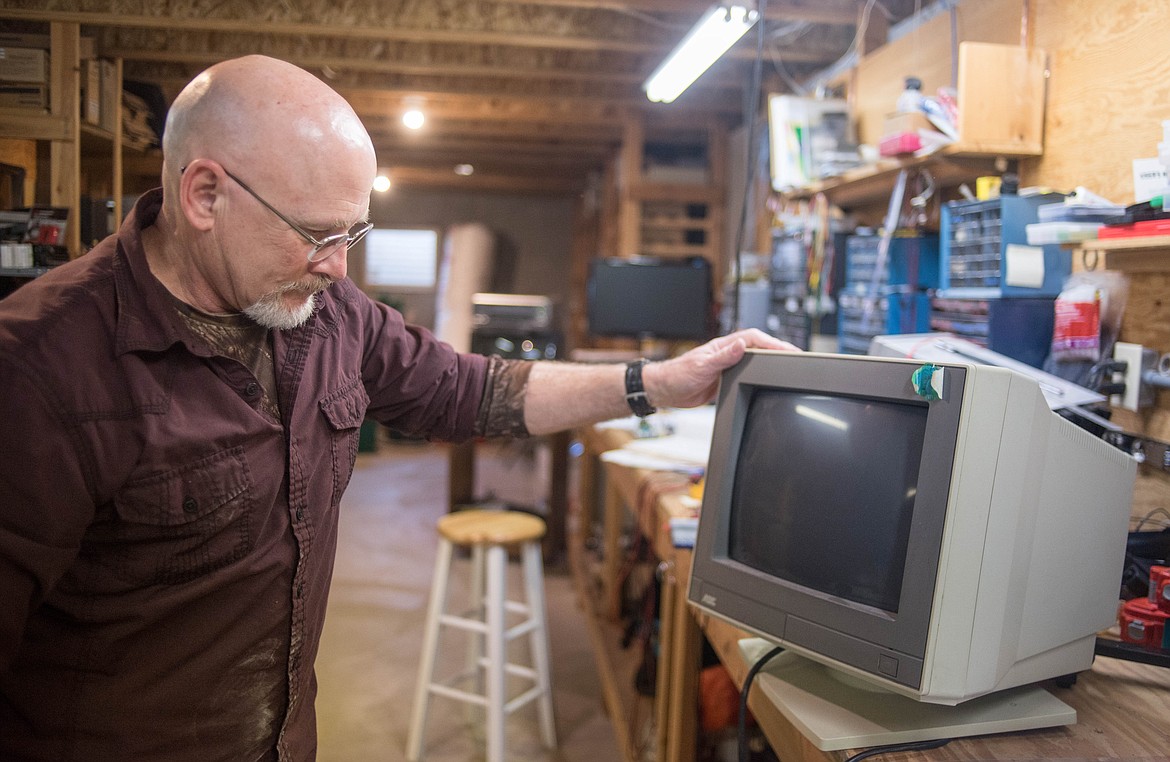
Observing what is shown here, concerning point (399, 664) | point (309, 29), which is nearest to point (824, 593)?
point (309, 29)

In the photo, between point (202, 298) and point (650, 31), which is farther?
point (650, 31)

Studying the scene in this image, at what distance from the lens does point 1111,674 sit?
130cm

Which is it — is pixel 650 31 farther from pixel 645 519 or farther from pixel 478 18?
pixel 645 519

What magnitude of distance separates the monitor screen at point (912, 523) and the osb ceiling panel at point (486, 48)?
4.25ft

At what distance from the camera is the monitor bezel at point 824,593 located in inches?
40.6

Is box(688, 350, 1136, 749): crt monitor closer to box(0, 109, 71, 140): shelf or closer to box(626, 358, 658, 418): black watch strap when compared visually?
box(626, 358, 658, 418): black watch strap

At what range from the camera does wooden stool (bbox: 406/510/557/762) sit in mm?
2783

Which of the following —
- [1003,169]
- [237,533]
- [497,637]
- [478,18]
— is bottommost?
[497,637]

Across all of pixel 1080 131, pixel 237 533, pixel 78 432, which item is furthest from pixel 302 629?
pixel 1080 131

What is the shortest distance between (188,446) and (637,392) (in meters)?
0.78

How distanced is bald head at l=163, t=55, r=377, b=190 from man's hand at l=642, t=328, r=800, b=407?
2.08 ft

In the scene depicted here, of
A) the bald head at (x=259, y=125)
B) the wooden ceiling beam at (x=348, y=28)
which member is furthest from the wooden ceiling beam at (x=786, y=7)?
the bald head at (x=259, y=125)

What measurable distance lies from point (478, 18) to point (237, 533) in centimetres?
261

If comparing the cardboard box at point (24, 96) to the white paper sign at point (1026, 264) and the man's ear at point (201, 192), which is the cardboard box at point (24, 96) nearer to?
the man's ear at point (201, 192)
